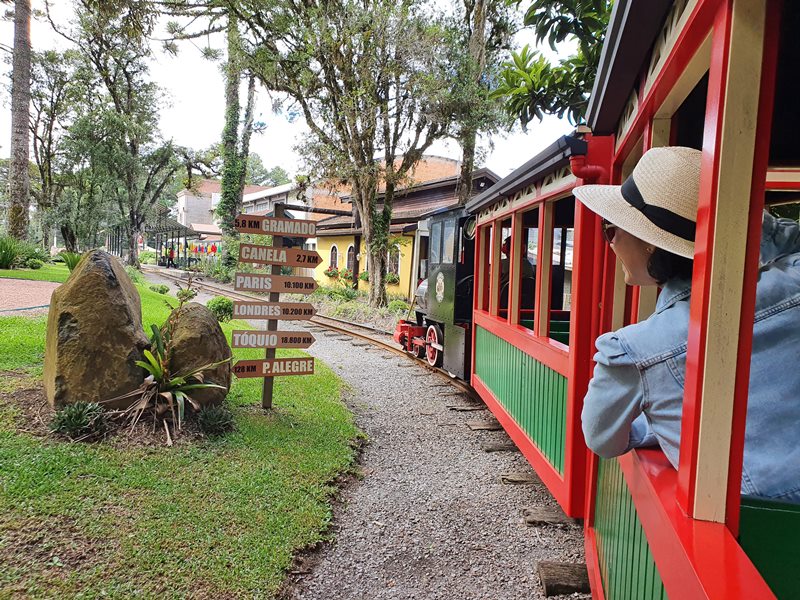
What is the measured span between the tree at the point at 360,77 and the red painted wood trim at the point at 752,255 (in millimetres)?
12413

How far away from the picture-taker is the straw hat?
1.30 m

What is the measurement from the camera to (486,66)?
47.4 ft

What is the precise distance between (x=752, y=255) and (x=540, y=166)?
9.16ft

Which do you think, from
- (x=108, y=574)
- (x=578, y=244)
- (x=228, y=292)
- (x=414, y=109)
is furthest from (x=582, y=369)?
(x=228, y=292)

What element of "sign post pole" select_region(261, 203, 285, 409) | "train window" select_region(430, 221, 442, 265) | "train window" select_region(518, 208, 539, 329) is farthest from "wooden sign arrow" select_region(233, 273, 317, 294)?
"train window" select_region(430, 221, 442, 265)

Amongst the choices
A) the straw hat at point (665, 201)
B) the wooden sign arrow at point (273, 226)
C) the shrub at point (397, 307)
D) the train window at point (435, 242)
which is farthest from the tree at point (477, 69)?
the straw hat at point (665, 201)

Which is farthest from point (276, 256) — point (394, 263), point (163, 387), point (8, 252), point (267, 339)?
point (394, 263)

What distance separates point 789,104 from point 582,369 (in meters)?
1.66

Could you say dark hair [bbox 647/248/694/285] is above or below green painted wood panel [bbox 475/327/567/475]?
above

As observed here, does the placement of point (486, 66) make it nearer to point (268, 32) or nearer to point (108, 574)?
point (268, 32)

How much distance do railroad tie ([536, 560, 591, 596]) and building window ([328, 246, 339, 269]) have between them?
21052 mm

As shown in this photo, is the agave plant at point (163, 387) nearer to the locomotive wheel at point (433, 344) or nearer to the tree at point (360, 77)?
the locomotive wheel at point (433, 344)

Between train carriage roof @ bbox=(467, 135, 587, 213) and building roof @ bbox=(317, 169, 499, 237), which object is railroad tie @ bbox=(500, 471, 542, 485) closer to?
train carriage roof @ bbox=(467, 135, 587, 213)

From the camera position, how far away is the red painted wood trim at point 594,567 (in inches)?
95.9
